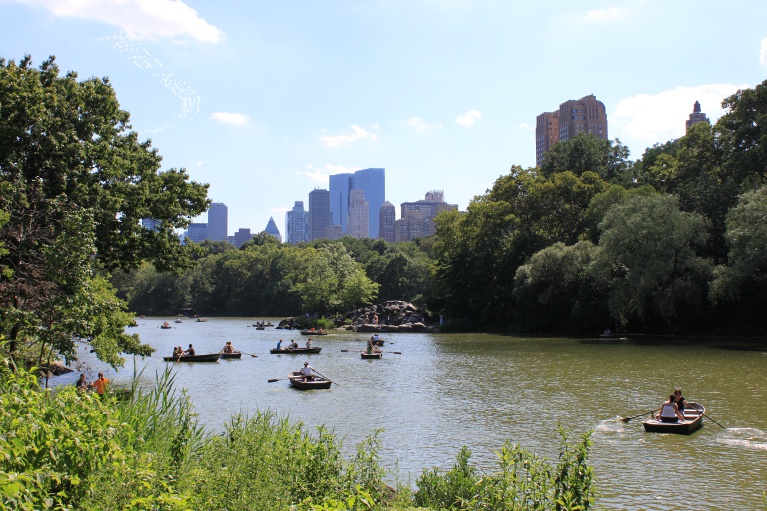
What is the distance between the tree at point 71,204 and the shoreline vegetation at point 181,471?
516 centimetres

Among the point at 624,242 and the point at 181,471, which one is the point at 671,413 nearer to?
the point at 181,471

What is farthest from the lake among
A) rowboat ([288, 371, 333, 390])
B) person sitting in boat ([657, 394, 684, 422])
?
person sitting in boat ([657, 394, 684, 422])

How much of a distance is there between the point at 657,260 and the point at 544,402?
79.9ft

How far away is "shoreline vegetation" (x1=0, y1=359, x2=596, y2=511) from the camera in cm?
561

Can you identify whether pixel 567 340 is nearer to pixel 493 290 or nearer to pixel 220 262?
pixel 493 290

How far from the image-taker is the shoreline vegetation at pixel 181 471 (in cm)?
561

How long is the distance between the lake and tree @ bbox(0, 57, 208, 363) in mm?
3221

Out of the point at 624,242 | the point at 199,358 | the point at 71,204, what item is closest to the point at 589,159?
the point at 624,242

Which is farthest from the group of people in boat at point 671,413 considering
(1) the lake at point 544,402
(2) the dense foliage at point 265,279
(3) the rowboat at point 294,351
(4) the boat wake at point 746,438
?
(2) the dense foliage at point 265,279

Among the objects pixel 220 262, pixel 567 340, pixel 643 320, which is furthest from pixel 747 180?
pixel 220 262

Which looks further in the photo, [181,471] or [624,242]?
[624,242]

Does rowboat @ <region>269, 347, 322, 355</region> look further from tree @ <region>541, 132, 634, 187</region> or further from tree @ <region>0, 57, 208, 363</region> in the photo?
tree @ <region>541, 132, 634, 187</region>

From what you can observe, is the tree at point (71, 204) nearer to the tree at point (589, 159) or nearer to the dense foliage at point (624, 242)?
the dense foliage at point (624, 242)

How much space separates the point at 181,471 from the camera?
25.3 feet
